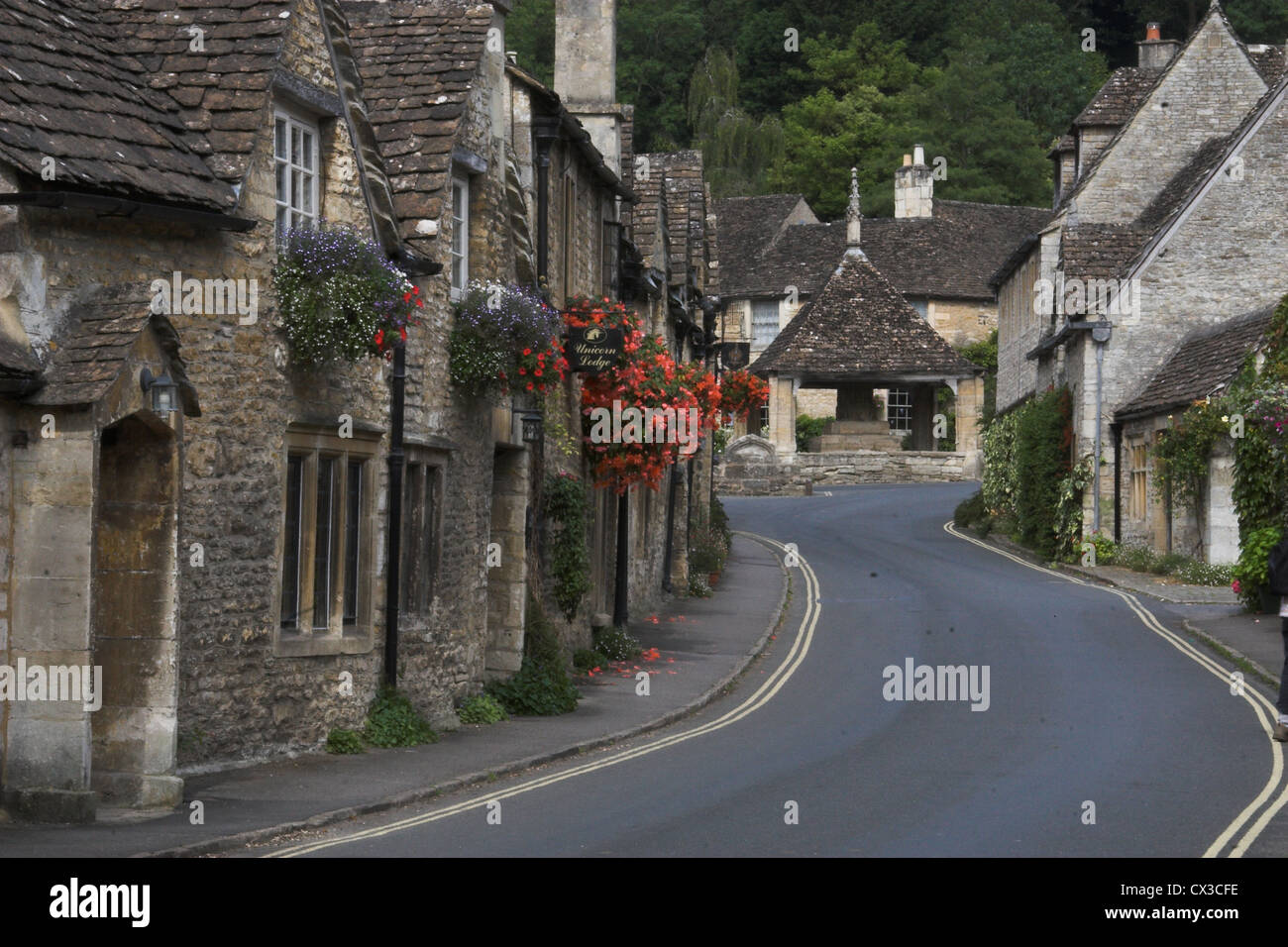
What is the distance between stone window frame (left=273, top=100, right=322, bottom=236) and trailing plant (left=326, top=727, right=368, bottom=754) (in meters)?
4.22

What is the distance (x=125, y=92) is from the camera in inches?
526

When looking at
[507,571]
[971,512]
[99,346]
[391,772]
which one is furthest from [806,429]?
[99,346]

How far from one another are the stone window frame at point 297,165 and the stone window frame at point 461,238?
259 cm

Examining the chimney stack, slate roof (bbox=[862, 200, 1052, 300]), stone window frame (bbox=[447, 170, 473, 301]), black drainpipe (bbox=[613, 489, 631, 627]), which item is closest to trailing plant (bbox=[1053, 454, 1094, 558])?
black drainpipe (bbox=[613, 489, 631, 627])

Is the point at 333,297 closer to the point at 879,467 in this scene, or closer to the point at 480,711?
the point at 480,711

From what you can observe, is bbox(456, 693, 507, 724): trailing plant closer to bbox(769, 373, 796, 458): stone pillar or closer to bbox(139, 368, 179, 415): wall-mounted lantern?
bbox(139, 368, 179, 415): wall-mounted lantern

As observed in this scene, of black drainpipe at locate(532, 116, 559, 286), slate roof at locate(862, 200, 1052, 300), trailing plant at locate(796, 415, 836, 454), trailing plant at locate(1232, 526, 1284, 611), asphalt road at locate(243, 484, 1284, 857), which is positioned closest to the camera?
asphalt road at locate(243, 484, 1284, 857)

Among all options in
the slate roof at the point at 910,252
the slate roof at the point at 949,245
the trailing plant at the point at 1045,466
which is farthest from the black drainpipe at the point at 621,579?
the slate roof at the point at 949,245

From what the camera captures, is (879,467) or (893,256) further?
(893,256)

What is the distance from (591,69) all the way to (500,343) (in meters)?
10.9

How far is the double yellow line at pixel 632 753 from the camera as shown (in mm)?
11391

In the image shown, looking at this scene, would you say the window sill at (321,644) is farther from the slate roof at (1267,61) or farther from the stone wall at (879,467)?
the stone wall at (879,467)

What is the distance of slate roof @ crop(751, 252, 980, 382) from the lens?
5856 cm

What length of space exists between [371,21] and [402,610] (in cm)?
641
